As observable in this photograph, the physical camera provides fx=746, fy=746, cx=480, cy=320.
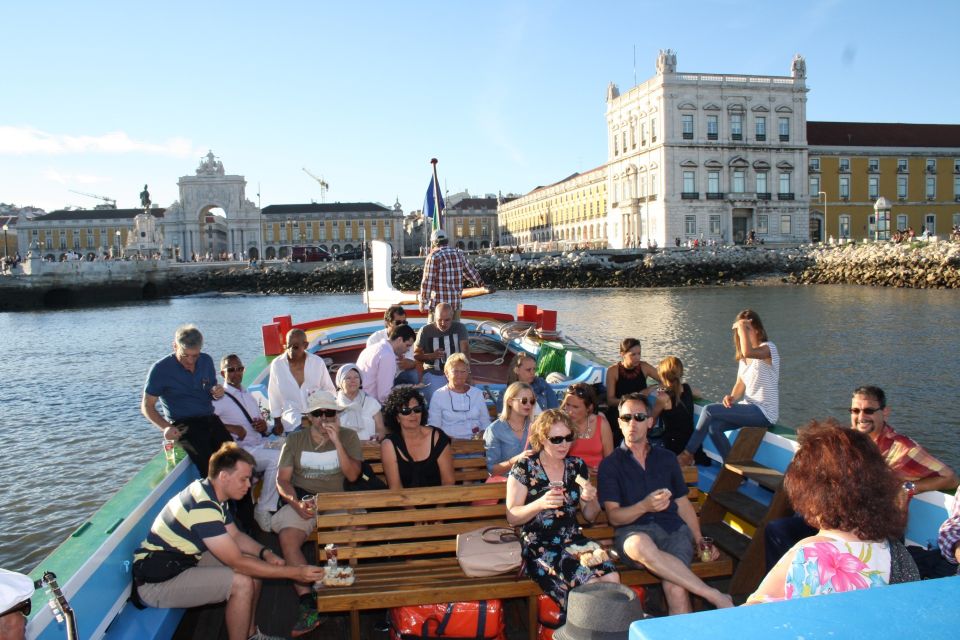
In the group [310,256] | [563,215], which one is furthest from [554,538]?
[563,215]

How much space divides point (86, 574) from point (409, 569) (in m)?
1.51

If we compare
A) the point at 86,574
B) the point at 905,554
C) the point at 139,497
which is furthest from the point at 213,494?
the point at 905,554

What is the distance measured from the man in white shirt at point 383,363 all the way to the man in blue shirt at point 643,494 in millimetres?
2824

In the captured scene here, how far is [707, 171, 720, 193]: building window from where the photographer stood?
197 feet

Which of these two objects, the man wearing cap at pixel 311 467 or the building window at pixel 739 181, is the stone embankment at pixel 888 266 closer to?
the building window at pixel 739 181

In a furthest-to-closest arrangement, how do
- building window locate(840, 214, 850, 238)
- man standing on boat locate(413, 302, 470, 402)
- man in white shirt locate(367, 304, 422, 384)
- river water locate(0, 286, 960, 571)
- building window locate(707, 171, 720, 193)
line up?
building window locate(840, 214, 850, 238) < building window locate(707, 171, 720, 193) < river water locate(0, 286, 960, 571) < man standing on boat locate(413, 302, 470, 402) < man in white shirt locate(367, 304, 422, 384)

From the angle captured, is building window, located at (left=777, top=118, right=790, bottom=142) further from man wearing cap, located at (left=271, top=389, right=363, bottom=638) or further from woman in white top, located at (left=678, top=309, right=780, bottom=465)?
man wearing cap, located at (left=271, top=389, right=363, bottom=638)

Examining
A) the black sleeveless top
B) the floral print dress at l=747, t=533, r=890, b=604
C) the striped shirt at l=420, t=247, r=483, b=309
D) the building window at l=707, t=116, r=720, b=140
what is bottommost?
the black sleeveless top

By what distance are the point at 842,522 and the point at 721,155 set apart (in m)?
62.1

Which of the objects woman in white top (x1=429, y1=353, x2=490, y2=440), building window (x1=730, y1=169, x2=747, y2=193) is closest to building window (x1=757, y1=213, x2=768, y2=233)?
building window (x1=730, y1=169, x2=747, y2=193)

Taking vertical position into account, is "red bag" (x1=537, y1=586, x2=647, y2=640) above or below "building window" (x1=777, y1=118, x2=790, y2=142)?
below

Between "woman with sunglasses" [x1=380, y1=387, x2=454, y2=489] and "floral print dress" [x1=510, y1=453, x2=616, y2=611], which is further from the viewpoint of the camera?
"woman with sunglasses" [x1=380, y1=387, x2=454, y2=489]

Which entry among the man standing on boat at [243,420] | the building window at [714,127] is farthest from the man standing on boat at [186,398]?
the building window at [714,127]

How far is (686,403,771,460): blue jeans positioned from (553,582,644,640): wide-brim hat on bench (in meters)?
3.33
